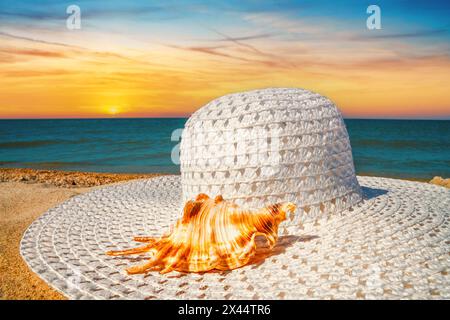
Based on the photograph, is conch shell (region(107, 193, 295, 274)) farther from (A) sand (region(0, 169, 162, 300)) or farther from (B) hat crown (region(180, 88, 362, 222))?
(A) sand (region(0, 169, 162, 300))

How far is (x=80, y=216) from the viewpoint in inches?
160

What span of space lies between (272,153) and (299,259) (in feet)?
2.81

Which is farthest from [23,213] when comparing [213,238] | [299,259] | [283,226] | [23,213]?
[299,259]

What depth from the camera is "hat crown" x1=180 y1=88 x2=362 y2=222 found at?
3055 mm

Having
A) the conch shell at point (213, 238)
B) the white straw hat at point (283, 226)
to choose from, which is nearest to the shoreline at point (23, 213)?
the white straw hat at point (283, 226)

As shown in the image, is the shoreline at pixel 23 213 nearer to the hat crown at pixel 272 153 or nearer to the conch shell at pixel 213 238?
the conch shell at pixel 213 238

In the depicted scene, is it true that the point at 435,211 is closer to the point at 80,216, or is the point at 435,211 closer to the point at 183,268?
the point at 183,268

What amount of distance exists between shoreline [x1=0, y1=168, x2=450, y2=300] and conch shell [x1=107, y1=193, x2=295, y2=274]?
34.9 inches

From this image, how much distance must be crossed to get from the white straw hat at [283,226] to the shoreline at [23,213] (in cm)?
26

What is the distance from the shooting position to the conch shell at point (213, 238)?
2.58 metres

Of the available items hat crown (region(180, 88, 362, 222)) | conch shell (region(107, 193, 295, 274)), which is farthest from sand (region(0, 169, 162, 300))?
hat crown (region(180, 88, 362, 222))

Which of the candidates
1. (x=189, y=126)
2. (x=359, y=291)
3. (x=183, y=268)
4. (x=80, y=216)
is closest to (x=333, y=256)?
(x=359, y=291)

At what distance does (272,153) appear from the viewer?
9.98ft
